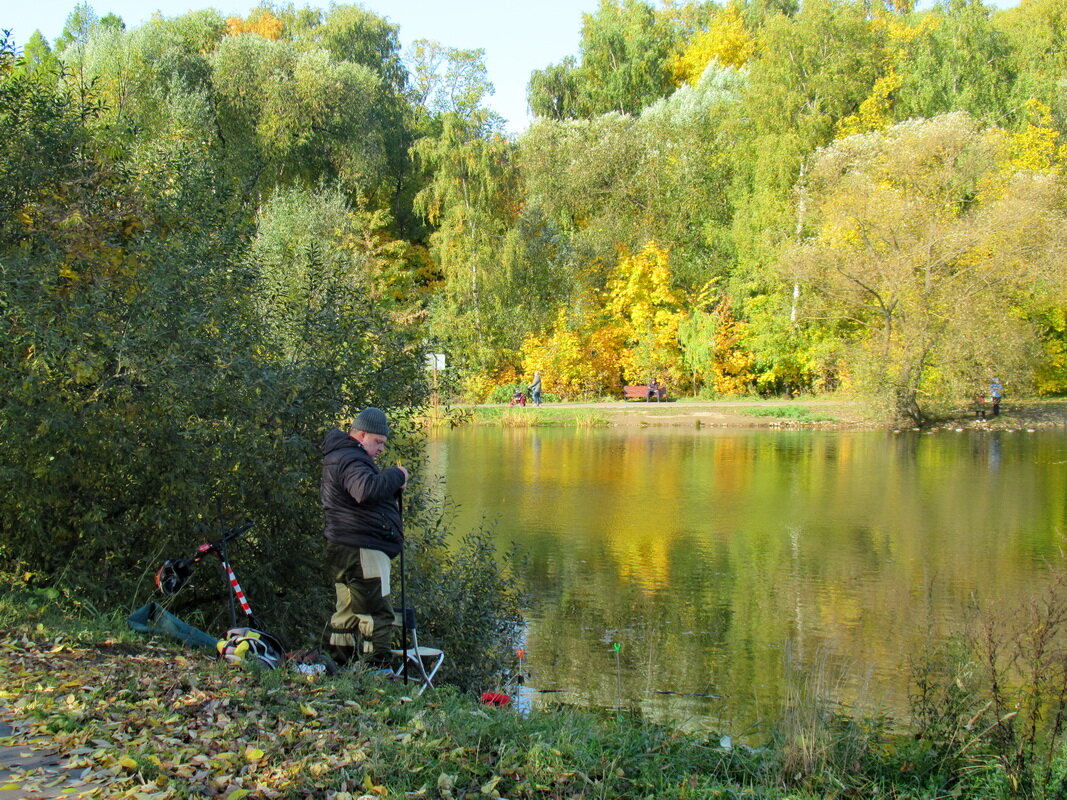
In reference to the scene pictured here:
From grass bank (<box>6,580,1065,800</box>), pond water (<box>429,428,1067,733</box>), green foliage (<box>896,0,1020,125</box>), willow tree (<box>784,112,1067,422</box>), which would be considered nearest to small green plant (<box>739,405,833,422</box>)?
A: willow tree (<box>784,112,1067,422</box>)

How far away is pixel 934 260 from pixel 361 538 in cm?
3011

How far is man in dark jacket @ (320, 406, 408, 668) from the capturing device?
6.74 meters

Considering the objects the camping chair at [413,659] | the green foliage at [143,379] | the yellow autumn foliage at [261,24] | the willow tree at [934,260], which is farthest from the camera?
the yellow autumn foliage at [261,24]

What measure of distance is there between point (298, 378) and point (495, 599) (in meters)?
3.07

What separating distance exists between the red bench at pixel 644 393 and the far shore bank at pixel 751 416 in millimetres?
1720

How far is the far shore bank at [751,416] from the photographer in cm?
3419

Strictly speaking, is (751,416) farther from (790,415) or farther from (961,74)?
(961,74)

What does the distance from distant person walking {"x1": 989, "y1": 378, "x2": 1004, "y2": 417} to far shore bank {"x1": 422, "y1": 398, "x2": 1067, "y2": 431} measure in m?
0.47

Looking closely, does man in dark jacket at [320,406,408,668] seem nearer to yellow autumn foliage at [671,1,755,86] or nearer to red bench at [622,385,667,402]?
red bench at [622,385,667,402]

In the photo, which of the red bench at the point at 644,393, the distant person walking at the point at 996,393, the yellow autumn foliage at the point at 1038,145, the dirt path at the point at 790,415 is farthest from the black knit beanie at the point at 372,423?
the yellow autumn foliage at the point at 1038,145

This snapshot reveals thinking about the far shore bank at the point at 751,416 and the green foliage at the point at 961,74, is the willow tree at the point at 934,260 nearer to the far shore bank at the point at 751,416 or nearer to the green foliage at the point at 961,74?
the far shore bank at the point at 751,416

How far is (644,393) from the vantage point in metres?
41.5

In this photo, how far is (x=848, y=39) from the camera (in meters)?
41.9

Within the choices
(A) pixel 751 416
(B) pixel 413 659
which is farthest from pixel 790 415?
(B) pixel 413 659
